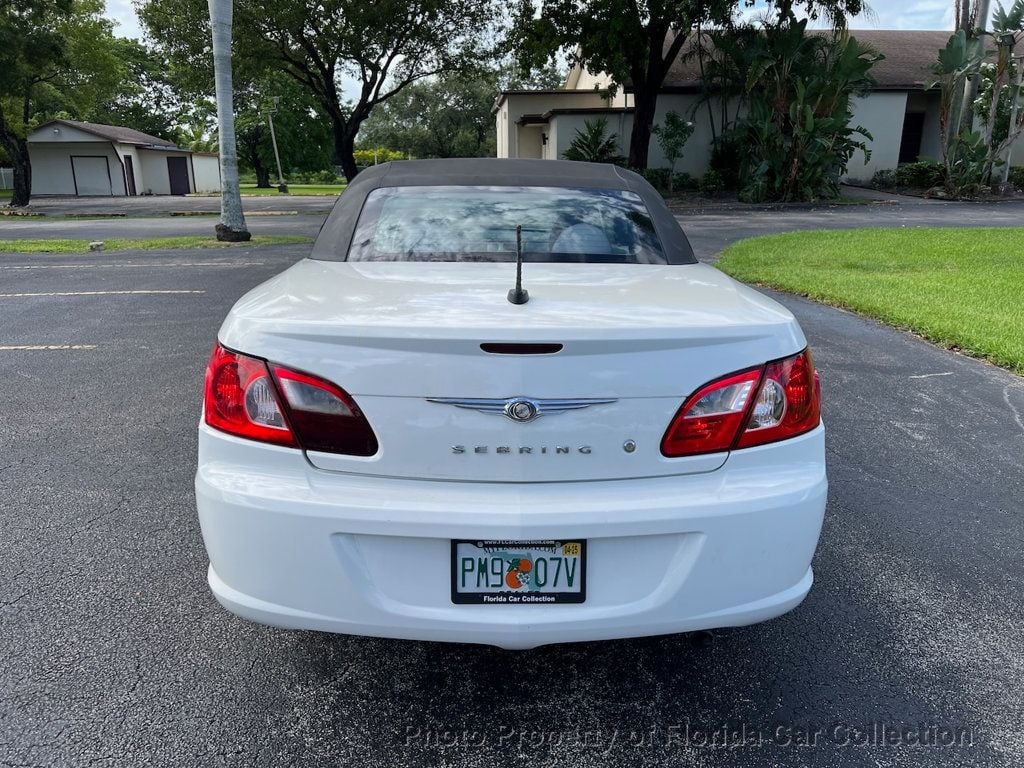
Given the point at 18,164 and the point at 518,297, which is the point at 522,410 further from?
the point at 18,164

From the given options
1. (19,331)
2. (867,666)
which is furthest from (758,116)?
(867,666)

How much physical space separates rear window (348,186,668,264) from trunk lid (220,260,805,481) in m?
0.91

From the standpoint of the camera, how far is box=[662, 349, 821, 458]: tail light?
193 cm

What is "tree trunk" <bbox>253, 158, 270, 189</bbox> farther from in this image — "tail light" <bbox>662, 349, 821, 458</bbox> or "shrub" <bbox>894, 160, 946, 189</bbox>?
"tail light" <bbox>662, 349, 821, 458</bbox>

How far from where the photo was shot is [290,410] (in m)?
1.94

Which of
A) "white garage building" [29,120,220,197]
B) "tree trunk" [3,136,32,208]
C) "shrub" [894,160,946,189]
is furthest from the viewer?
"white garage building" [29,120,220,197]

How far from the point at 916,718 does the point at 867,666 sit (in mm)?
233

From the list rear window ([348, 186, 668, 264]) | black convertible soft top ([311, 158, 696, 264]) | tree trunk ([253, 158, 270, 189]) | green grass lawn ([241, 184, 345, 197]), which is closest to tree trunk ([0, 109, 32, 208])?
green grass lawn ([241, 184, 345, 197])

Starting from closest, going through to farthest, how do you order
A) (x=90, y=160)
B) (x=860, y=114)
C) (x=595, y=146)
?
(x=595, y=146), (x=860, y=114), (x=90, y=160)

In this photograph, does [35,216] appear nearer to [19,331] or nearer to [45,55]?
[45,55]

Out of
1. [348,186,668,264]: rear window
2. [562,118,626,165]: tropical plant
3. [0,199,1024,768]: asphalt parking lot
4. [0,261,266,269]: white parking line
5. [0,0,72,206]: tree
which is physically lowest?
[0,199,1024,768]: asphalt parking lot

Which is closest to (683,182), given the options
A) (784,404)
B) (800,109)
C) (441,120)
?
(800,109)

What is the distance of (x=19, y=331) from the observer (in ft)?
22.9

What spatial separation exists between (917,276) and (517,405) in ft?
31.0
